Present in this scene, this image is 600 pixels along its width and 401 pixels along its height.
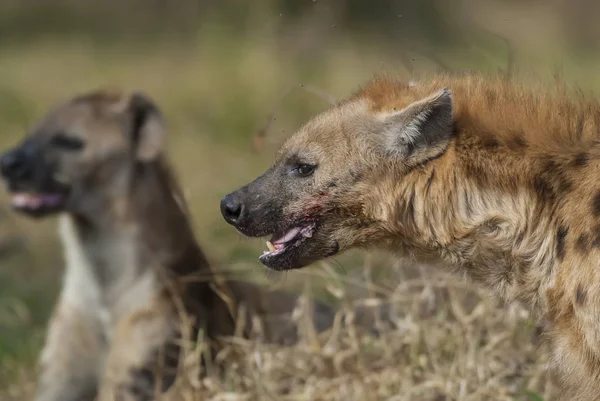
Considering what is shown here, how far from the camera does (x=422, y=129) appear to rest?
3902mm

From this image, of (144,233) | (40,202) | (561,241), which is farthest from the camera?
(40,202)

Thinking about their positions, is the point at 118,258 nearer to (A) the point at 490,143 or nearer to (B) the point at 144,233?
(B) the point at 144,233

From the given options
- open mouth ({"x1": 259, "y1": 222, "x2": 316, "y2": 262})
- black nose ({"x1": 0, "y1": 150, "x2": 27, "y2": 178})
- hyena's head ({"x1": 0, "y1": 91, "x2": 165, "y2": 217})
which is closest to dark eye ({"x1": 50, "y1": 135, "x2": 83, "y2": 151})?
hyena's head ({"x1": 0, "y1": 91, "x2": 165, "y2": 217})

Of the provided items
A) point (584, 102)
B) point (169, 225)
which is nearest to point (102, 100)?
point (169, 225)

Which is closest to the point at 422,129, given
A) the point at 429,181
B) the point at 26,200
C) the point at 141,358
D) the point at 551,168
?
the point at 429,181

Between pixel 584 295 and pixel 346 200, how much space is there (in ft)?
2.96

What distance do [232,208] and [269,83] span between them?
7.72 m

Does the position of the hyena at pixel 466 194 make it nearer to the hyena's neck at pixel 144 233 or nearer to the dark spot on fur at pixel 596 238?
the dark spot on fur at pixel 596 238

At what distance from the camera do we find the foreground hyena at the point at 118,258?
5.57m

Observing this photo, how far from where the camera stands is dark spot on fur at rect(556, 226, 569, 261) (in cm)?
373

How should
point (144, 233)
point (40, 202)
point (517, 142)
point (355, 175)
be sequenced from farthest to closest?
1. point (40, 202)
2. point (144, 233)
3. point (355, 175)
4. point (517, 142)

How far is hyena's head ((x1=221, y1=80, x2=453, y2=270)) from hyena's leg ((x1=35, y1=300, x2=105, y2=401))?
1.93 metres

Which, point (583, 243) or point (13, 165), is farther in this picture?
point (13, 165)

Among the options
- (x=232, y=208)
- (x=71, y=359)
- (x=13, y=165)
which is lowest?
(x=71, y=359)
